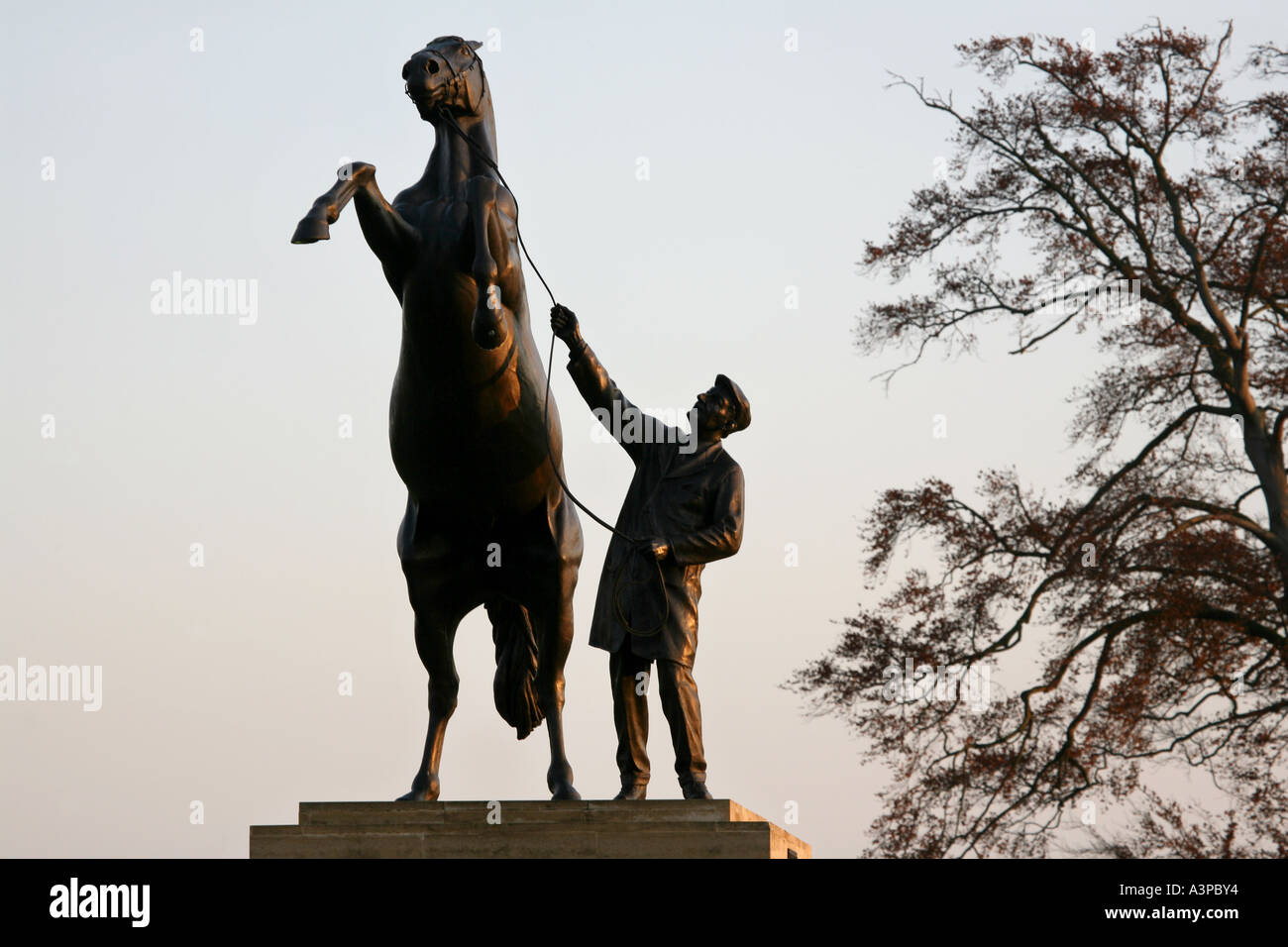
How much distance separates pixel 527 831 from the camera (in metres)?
7.18

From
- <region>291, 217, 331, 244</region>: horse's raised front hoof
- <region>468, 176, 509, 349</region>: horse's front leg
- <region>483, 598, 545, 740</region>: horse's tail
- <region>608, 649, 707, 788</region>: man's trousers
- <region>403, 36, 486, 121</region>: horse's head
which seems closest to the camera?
<region>291, 217, 331, 244</region>: horse's raised front hoof

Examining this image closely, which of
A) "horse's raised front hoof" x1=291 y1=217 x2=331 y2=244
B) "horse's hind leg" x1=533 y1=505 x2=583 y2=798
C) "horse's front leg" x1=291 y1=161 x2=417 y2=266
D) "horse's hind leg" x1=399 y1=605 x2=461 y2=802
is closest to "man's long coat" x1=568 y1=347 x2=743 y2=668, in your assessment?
"horse's hind leg" x1=533 y1=505 x2=583 y2=798

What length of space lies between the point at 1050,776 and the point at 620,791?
6.27 meters

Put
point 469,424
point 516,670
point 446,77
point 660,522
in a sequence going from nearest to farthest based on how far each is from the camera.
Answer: point 469,424, point 446,77, point 660,522, point 516,670

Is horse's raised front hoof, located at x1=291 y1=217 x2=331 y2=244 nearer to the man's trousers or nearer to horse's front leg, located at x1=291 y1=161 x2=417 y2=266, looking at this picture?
horse's front leg, located at x1=291 y1=161 x2=417 y2=266

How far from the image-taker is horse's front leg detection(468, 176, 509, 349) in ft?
24.0

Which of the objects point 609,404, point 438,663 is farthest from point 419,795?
point 609,404

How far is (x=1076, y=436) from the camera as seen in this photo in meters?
13.8

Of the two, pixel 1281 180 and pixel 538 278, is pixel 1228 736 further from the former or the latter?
pixel 538 278

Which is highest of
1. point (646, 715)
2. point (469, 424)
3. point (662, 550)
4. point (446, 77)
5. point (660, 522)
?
point (446, 77)

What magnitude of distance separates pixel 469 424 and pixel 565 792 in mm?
1650

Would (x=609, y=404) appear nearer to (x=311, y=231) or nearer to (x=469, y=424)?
(x=469, y=424)

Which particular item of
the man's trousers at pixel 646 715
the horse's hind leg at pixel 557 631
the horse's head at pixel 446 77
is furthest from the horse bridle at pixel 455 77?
the man's trousers at pixel 646 715

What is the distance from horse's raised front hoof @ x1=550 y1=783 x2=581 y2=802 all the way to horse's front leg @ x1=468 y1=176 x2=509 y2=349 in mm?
1956
